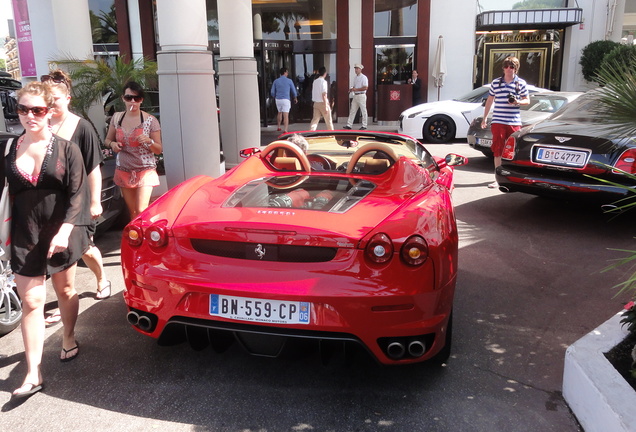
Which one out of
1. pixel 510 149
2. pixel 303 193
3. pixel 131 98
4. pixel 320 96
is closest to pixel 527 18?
pixel 320 96

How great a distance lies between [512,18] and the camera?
2005 centimetres

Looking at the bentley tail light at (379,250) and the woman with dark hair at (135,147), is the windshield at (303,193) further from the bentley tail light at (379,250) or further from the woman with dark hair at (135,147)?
the woman with dark hair at (135,147)

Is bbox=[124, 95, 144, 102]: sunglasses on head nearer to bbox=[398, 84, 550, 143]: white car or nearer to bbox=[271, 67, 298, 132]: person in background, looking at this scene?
bbox=[398, 84, 550, 143]: white car

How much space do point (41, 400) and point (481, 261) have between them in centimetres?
383

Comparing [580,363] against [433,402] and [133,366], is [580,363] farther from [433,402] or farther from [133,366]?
[133,366]

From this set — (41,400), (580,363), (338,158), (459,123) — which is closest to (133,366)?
(41,400)

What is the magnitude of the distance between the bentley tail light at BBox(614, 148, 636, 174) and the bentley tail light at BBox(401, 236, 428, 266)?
11.9 feet

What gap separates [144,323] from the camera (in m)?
3.13

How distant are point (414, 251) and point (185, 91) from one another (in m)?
4.02

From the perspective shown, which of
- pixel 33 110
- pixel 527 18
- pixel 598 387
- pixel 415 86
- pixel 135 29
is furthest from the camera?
pixel 135 29

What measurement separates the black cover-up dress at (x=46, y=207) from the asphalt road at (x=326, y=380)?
701 mm

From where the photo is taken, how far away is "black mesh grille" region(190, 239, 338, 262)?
2.93 metres

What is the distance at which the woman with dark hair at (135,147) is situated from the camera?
5.04 metres

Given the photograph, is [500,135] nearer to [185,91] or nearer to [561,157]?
[561,157]
